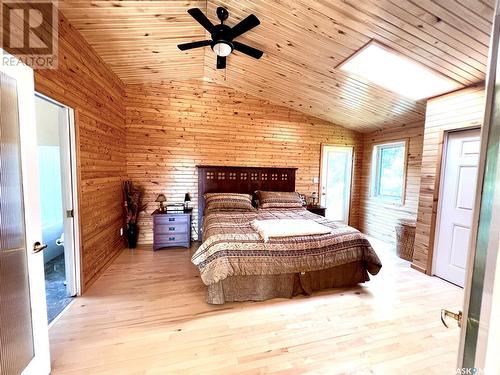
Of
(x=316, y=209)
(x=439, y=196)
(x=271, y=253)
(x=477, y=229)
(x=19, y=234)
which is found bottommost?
(x=271, y=253)

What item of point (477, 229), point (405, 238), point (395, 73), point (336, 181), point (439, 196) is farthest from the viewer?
point (336, 181)

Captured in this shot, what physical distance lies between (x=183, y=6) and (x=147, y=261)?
3.30m

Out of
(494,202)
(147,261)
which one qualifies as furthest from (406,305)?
(147,261)

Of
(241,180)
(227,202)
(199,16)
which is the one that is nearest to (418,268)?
(227,202)

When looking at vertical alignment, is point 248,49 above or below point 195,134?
above

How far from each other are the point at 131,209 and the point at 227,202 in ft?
5.54

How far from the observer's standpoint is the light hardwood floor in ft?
5.44

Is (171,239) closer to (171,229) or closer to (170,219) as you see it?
(171,229)

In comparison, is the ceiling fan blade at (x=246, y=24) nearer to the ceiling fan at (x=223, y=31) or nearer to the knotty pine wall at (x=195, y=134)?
the ceiling fan at (x=223, y=31)

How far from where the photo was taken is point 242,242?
7.93 feet

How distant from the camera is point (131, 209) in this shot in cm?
399

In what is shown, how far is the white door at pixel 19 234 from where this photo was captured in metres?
1.30

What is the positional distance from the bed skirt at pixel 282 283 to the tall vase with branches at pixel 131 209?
2.34m

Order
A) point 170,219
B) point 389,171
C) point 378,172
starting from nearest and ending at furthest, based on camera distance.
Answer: point 170,219, point 389,171, point 378,172
